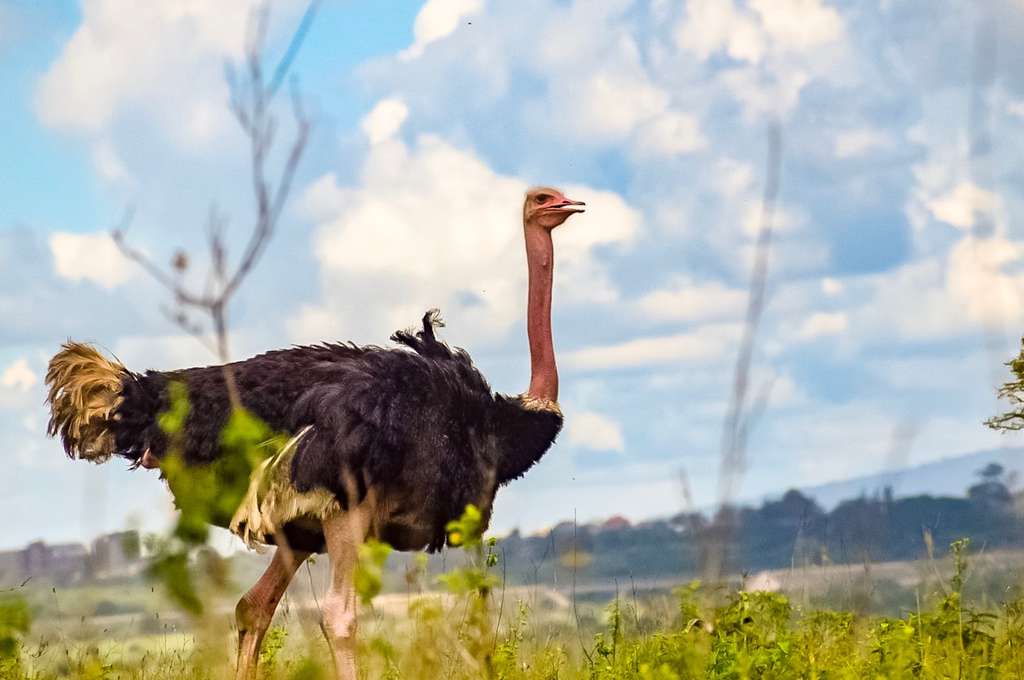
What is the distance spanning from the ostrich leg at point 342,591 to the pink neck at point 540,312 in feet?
5.89

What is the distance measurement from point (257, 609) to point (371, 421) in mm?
1398

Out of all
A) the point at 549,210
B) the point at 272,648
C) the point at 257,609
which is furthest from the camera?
the point at 549,210

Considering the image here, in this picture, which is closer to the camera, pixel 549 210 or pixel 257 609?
pixel 257 609

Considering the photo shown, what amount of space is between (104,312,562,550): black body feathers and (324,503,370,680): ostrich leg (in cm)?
11

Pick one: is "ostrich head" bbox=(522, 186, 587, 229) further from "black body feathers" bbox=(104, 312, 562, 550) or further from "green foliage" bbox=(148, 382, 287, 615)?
"green foliage" bbox=(148, 382, 287, 615)

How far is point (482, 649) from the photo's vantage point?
4273 mm

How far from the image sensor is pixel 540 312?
9.13 metres

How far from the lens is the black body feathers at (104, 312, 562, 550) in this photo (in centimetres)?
726

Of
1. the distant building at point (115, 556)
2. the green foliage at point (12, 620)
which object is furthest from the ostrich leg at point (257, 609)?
the green foliage at point (12, 620)

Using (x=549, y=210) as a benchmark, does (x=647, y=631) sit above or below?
below

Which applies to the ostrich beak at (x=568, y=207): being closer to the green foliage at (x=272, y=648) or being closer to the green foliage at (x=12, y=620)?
the green foliage at (x=272, y=648)

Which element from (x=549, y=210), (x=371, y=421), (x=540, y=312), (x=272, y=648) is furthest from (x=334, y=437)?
(x=549, y=210)

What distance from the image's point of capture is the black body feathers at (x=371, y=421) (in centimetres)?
726

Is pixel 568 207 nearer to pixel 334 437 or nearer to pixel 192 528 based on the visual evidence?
pixel 334 437
